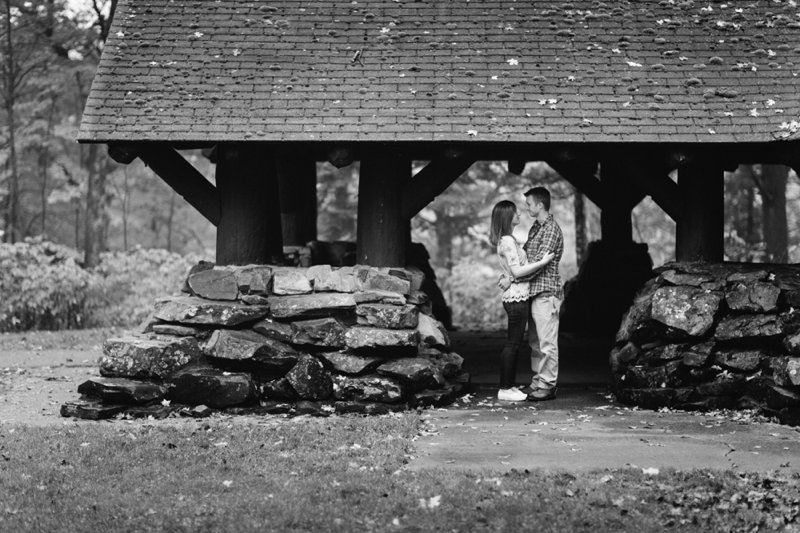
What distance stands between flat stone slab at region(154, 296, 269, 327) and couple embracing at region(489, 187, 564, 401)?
7.77 ft

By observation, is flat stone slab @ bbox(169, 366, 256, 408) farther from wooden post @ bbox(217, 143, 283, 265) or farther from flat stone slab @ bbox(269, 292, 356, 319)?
wooden post @ bbox(217, 143, 283, 265)

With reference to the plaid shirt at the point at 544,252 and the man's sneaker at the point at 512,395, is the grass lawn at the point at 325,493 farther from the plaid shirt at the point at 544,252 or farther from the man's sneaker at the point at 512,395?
the plaid shirt at the point at 544,252

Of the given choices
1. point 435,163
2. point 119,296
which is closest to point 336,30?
point 435,163

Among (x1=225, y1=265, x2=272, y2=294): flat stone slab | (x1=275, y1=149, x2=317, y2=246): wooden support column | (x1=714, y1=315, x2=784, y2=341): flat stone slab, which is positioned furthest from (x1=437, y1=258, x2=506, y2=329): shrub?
(x1=714, y1=315, x2=784, y2=341): flat stone slab

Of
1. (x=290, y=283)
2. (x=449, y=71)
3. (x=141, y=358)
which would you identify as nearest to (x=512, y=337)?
(x=290, y=283)

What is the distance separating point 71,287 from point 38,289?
553 mm

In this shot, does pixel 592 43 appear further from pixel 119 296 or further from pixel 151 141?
pixel 119 296

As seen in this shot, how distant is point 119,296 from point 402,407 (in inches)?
439

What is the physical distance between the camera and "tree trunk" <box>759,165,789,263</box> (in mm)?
18781

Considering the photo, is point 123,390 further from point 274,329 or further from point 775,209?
point 775,209

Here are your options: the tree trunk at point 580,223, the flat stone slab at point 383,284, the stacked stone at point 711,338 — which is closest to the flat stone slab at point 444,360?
the flat stone slab at point 383,284

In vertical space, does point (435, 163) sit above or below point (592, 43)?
below

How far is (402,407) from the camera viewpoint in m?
9.36

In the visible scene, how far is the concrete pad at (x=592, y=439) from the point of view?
276 inches
